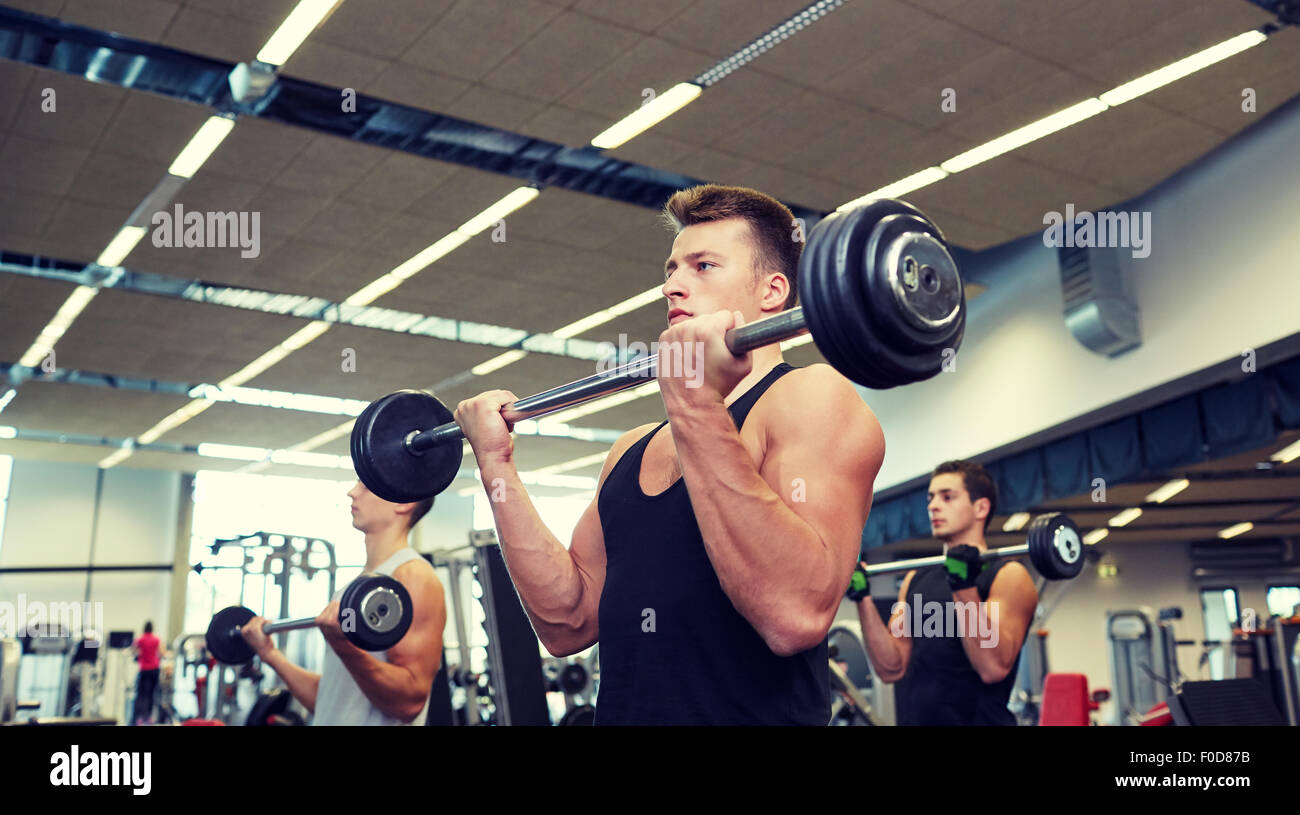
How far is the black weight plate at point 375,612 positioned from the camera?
1.92 m

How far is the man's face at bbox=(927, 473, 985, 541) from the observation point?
2.79m

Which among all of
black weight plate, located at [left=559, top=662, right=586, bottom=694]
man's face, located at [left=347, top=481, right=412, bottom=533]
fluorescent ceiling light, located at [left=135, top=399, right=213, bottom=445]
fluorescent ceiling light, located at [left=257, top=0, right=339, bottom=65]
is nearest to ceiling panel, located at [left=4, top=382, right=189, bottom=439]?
fluorescent ceiling light, located at [left=135, top=399, right=213, bottom=445]

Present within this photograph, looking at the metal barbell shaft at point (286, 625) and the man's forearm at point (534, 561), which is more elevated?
the man's forearm at point (534, 561)

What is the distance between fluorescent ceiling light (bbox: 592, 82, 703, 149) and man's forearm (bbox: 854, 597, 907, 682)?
9.22 feet

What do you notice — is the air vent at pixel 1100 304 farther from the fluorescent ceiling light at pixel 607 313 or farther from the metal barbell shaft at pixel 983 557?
the metal barbell shaft at pixel 983 557

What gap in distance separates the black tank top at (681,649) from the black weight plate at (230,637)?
6.30 ft

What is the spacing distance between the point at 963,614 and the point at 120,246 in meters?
5.91

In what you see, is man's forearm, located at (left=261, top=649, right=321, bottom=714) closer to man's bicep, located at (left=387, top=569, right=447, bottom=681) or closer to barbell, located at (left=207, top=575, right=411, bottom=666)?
man's bicep, located at (left=387, top=569, right=447, bottom=681)

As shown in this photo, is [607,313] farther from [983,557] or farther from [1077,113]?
[983,557]

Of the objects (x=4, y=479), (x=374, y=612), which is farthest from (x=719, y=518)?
(x=4, y=479)

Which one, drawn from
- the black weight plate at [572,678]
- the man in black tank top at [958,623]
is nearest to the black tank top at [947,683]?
the man in black tank top at [958,623]

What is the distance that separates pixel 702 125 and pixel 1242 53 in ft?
8.09

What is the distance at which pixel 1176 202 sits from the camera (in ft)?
19.2

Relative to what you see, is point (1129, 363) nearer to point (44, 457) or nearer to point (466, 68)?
point (466, 68)
